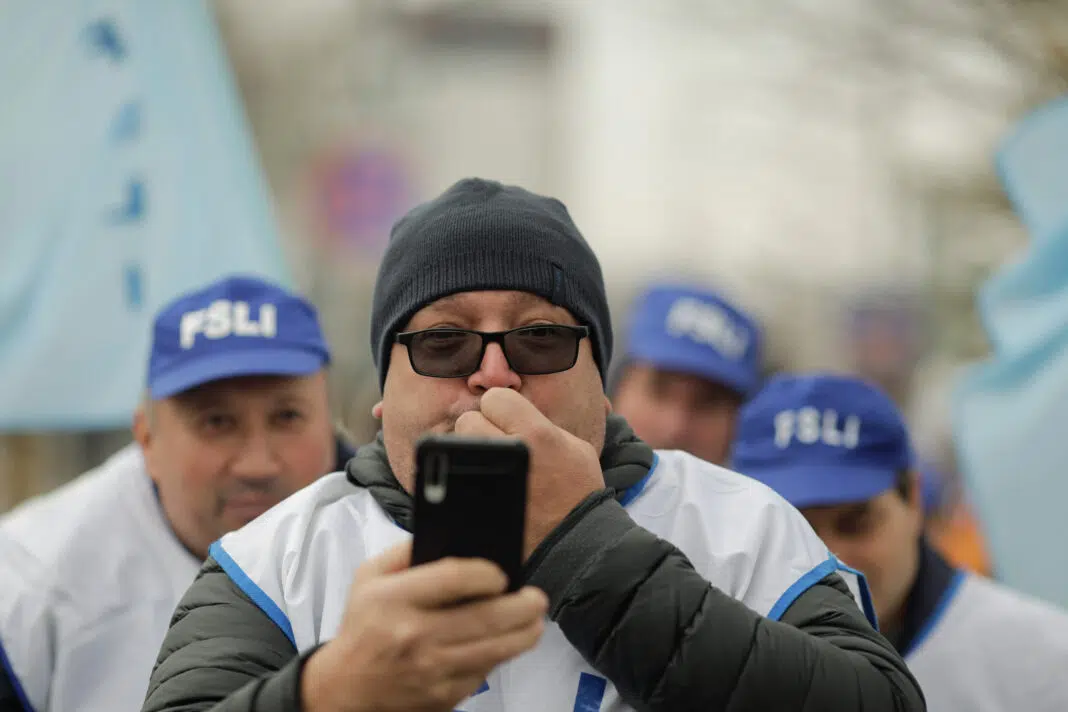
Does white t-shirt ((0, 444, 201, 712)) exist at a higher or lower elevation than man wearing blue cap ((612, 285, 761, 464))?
lower

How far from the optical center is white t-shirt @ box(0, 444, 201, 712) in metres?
2.91

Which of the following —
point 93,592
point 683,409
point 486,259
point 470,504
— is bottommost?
point 93,592

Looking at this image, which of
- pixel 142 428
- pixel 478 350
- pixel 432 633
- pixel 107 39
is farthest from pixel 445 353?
pixel 107 39

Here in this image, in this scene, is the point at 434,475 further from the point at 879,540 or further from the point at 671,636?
the point at 879,540

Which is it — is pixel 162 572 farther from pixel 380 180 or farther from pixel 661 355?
pixel 380 180

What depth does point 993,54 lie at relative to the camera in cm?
861

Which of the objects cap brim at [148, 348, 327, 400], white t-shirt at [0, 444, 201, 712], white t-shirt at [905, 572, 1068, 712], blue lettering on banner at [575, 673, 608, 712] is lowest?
white t-shirt at [905, 572, 1068, 712]

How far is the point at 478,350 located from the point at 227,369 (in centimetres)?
146

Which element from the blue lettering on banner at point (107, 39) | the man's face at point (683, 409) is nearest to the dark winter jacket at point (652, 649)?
the man's face at point (683, 409)

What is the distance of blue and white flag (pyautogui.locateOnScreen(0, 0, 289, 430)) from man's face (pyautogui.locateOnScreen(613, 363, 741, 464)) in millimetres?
Result: 1238

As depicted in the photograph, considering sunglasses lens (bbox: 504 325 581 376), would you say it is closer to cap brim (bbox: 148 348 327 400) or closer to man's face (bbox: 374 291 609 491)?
man's face (bbox: 374 291 609 491)

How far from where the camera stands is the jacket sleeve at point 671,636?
1.69 meters

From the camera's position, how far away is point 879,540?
3.46 meters

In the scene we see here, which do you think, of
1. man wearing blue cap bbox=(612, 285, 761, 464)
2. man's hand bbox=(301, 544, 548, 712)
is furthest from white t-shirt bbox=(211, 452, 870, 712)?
man wearing blue cap bbox=(612, 285, 761, 464)
